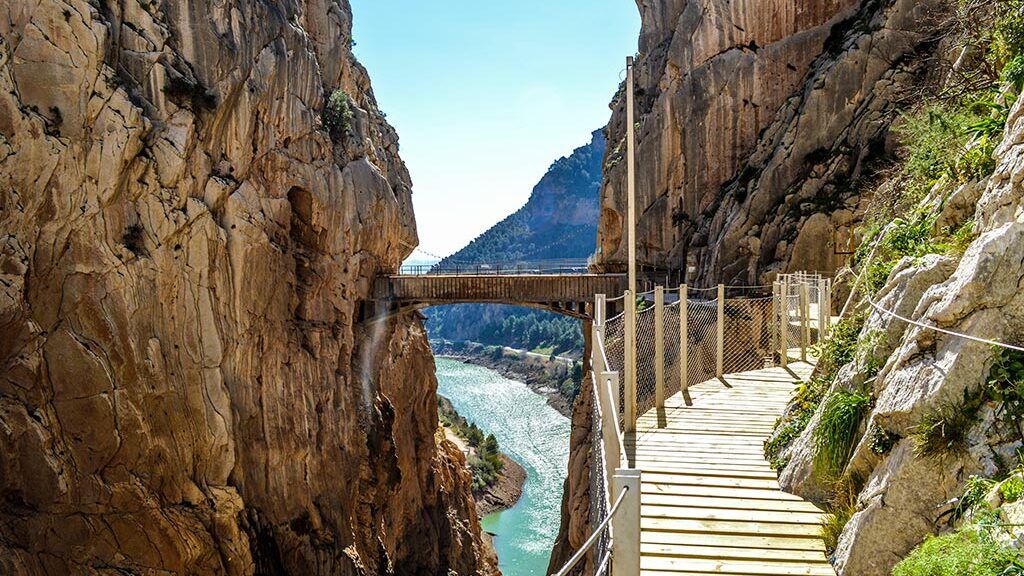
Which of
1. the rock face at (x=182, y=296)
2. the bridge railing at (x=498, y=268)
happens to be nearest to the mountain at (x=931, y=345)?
the bridge railing at (x=498, y=268)

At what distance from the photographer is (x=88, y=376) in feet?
48.5

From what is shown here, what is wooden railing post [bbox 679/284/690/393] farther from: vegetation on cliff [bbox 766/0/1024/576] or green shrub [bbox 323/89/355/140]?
green shrub [bbox 323/89/355/140]

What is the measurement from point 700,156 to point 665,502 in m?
23.7

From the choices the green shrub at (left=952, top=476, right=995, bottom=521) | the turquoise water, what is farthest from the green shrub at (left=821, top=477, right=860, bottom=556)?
the turquoise water

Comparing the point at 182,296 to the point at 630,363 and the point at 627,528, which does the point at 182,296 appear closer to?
the point at 630,363

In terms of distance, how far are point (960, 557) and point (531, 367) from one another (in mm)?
97483

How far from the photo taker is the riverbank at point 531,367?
2997 inches

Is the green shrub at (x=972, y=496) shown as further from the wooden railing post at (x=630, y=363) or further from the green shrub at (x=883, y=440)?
the wooden railing post at (x=630, y=363)

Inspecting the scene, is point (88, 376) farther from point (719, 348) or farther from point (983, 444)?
point (983, 444)

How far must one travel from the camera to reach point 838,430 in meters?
5.09

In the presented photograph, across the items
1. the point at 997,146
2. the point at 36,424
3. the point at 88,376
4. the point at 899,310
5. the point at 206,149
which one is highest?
the point at 206,149

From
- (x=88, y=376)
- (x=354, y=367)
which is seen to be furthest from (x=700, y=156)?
(x=88, y=376)

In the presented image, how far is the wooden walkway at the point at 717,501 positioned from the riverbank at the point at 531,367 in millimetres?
62566

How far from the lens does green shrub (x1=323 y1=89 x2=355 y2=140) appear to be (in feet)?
71.8
